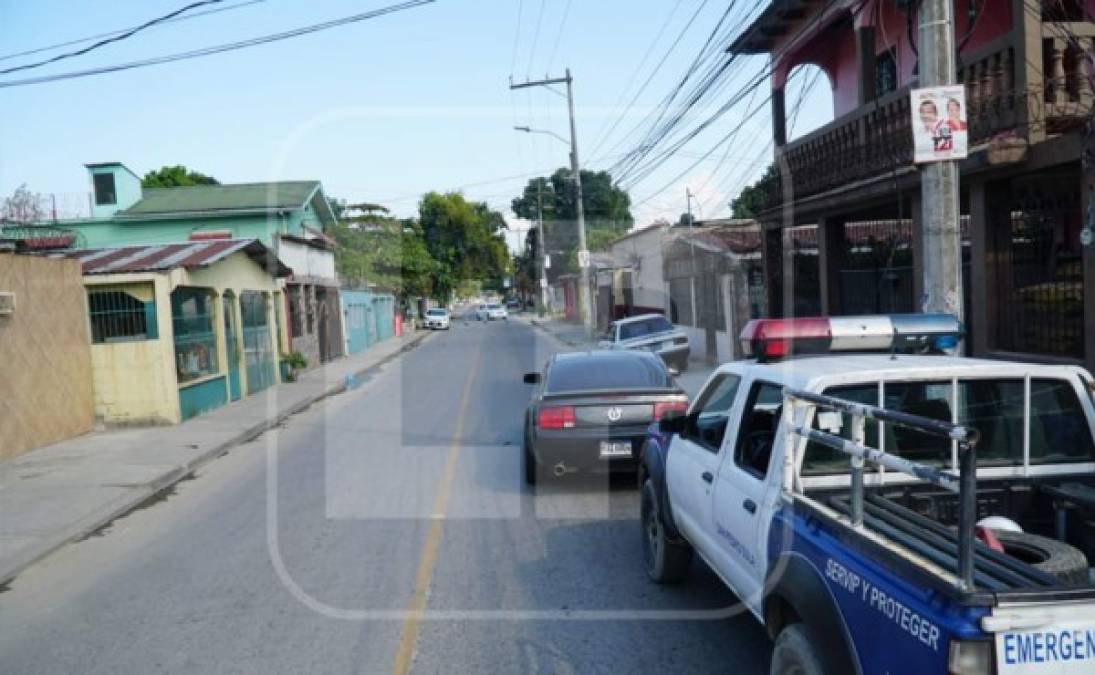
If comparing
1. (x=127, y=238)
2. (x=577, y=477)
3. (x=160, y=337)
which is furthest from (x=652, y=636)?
(x=127, y=238)

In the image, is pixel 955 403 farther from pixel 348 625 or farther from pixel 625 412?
pixel 625 412

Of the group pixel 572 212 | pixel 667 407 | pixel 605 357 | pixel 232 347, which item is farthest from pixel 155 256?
pixel 572 212

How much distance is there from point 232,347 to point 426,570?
15345 millimetres

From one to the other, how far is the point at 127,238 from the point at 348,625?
1342 inches

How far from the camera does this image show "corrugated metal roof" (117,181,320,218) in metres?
34.7

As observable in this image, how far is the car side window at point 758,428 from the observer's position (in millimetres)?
4473

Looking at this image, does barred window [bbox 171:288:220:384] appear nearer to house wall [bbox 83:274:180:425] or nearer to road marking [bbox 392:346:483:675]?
house wall [bbox 83:274:180:425]

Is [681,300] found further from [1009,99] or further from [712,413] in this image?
[712,413]

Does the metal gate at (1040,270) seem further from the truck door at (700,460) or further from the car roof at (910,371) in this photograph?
the car roof at (910,371)

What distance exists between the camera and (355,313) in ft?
130

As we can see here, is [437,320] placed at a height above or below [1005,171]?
below

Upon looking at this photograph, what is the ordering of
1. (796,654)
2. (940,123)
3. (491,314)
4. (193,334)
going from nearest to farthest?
(796,654)
(940,123)
(193,334)
(491,314)

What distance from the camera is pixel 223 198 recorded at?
36.5 m

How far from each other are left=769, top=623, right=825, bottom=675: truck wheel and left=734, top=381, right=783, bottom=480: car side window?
0.95 m
